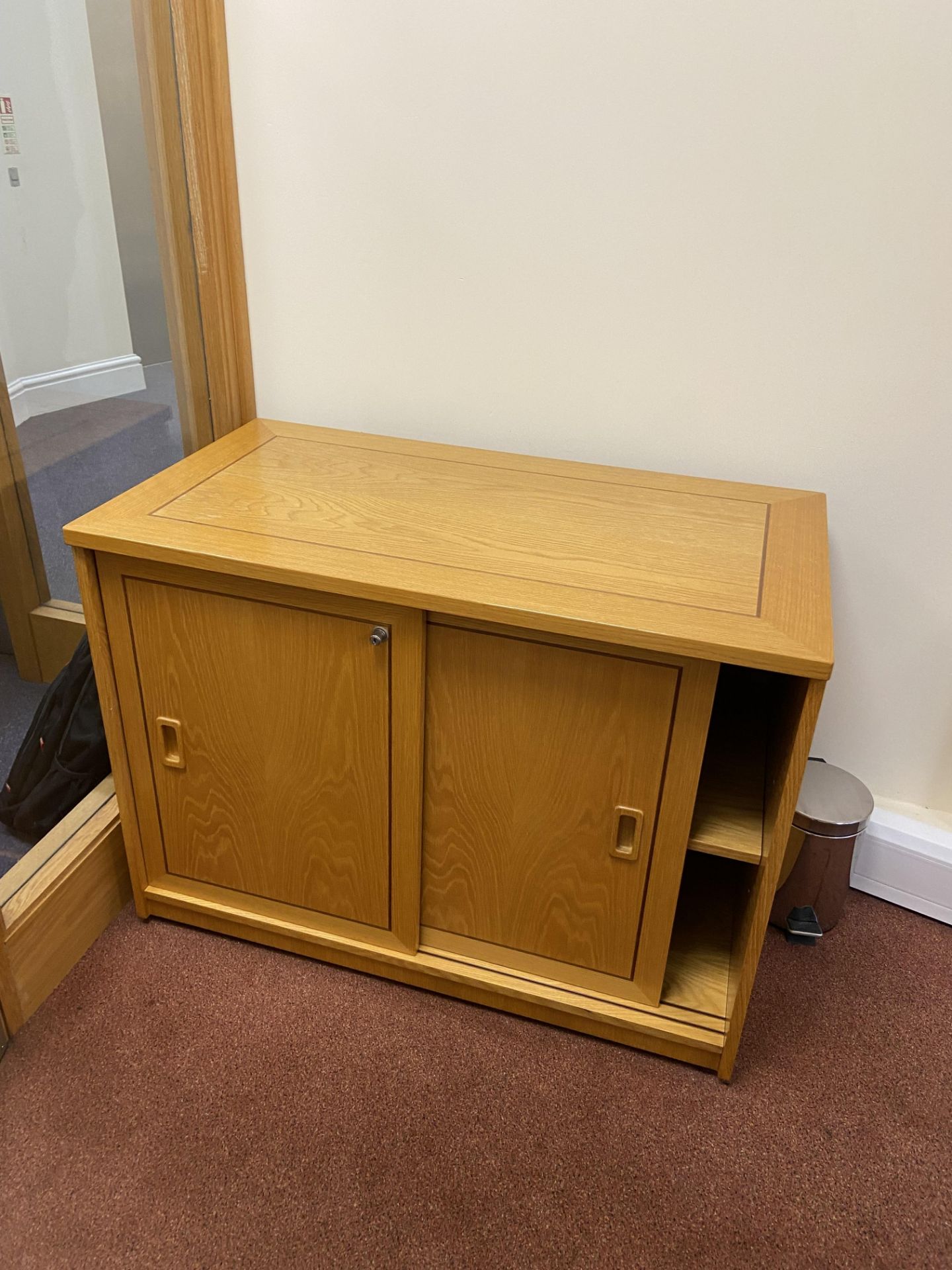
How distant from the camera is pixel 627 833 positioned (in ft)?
3.85

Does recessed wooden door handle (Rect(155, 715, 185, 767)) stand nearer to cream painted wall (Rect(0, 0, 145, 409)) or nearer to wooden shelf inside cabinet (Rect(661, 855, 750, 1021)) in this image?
cream painted wall (Rect(0, 0, 145, 409))

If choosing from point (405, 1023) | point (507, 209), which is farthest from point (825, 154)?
point (405, 1023)

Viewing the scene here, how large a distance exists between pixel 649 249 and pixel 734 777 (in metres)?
0.79

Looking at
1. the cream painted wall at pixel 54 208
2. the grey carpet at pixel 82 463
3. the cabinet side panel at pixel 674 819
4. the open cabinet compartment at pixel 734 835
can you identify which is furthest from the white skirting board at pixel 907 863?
the cream painted wall at pixel 54 208

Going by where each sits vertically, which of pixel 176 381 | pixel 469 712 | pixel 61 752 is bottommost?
pixel 61 752

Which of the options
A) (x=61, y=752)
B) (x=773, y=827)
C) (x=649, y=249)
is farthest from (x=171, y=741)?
Result: (x=649, y=249)

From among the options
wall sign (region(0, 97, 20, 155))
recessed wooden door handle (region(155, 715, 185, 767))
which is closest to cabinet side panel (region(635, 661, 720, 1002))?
recessed wooden door handle (region(155, 715, 185, 767))

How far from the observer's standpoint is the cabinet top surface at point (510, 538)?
39.7 inches

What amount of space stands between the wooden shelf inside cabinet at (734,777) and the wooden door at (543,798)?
89 mm

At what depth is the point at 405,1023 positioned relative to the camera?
133 cm

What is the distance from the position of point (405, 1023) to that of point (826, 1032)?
63 cm

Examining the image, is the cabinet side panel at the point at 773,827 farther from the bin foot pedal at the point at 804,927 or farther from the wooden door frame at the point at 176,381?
the wooden door frame at the point at 176,381

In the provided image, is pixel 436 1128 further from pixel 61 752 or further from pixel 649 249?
pixel 649 249

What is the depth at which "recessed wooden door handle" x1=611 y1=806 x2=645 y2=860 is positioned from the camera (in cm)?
114
